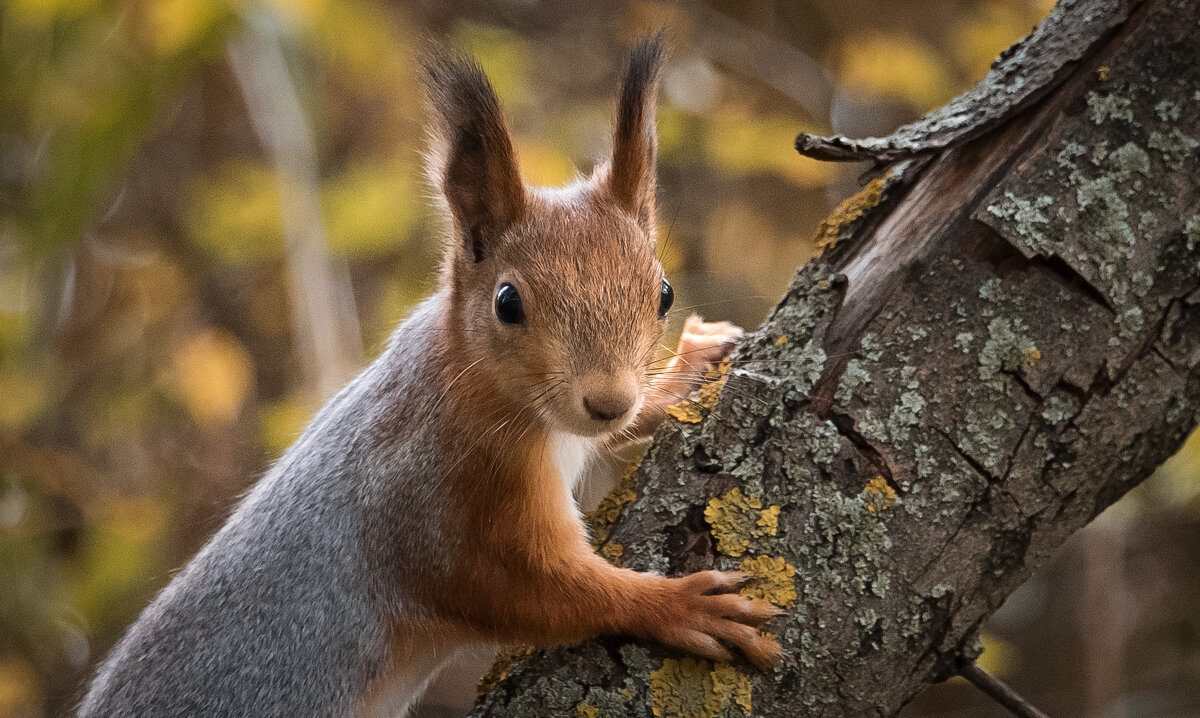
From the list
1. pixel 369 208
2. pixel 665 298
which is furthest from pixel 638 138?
pixel 369 208

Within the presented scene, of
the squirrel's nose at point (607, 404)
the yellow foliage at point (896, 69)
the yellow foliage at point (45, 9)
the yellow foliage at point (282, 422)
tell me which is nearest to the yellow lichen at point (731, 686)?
the squirrel's nose at point (607, 404)

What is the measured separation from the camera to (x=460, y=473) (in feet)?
6.74

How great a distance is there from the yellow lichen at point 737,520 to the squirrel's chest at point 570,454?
47cm

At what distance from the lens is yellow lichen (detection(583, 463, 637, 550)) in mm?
1895

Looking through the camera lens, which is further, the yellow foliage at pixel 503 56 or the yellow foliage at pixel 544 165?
the yellow foliage at pixel 503 56

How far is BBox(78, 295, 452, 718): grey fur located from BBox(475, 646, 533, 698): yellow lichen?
272 millimetres

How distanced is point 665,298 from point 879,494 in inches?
26.0

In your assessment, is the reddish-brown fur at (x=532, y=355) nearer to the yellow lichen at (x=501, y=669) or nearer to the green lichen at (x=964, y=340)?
the yellow lichen at (x=501, y=669)

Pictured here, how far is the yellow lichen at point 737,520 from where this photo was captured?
1.70m

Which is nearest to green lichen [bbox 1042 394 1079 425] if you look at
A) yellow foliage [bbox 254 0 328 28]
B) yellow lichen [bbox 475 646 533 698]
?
yellow lichen [bbox 475 646 533 698]

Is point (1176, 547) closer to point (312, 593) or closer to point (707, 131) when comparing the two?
point (707, 131)

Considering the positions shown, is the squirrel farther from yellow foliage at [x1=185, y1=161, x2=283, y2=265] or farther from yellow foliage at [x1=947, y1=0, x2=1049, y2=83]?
yellow foliage at [x1=947, y1=0, x2=1049, y2=83]

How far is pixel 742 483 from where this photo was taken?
1737 millimetres

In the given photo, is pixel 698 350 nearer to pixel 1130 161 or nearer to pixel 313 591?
pixel 1130 161
